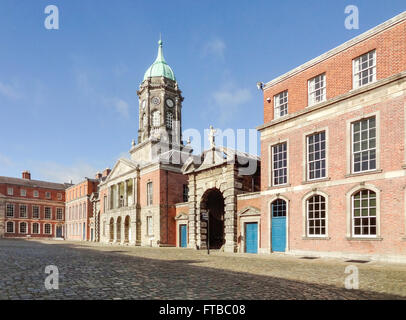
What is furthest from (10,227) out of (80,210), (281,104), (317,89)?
(317,89)

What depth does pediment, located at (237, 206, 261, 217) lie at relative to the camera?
23672 mm

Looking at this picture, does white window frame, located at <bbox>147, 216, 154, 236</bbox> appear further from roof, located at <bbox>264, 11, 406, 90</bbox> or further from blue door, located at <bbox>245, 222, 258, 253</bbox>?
roof, located at <bbox>264, 11, 406, 90</bbox>

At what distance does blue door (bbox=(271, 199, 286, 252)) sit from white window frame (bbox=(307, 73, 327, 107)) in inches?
258

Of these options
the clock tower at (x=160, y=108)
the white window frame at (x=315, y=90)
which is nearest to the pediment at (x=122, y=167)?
the clock tower at (x=160, y=108)

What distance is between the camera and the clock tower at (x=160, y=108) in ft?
152

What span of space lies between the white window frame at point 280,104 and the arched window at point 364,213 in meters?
7.47

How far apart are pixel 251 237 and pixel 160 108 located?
27350 millimetres

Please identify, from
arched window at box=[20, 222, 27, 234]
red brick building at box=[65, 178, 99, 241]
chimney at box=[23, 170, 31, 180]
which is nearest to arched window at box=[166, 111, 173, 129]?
red brick building at box=[65, 178, 99, 241]

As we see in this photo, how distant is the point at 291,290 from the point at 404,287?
3.22 meters

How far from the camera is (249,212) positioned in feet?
79.9

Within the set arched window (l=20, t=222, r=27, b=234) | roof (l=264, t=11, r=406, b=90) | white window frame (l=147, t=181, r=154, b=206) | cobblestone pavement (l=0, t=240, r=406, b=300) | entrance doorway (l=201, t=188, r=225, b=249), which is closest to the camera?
cobblestone pavement (l=0, t=240, r=406, b=300)

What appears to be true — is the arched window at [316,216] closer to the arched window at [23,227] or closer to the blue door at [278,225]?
the blue door at [278,225]
